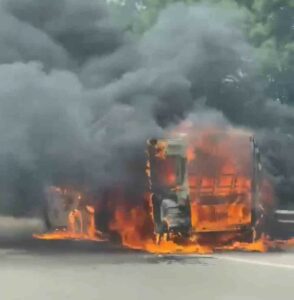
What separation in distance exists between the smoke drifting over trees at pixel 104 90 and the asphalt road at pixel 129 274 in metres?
1.27

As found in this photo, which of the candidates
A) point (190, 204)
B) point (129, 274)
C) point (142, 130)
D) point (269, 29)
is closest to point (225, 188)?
point (190, 204)

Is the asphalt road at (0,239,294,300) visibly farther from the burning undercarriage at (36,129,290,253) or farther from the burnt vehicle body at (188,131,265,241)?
the burnt vehicle body at (188,131,265,241)

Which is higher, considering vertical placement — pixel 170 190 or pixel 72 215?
pixel 170 190

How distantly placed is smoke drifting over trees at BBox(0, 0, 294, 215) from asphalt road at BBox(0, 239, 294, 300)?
4.18ft

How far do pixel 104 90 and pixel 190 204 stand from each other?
249cm

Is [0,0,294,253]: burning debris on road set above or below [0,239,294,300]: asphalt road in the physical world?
above

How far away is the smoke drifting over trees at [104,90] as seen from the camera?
11492 millimetres

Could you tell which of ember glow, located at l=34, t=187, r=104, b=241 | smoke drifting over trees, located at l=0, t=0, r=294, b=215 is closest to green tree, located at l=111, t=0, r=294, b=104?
smoke drifting over trees, located at l=0, t=0, r=294, b=215

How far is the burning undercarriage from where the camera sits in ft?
36.0

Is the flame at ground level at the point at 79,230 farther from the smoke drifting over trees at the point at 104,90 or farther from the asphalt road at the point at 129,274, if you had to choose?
the smoke drifting over trees at the point at 104,90

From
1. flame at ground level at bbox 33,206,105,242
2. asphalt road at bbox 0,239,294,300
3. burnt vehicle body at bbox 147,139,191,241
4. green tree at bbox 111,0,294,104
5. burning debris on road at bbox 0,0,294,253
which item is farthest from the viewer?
green tree at bbox 111,0,294,104

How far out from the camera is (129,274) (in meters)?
9.02

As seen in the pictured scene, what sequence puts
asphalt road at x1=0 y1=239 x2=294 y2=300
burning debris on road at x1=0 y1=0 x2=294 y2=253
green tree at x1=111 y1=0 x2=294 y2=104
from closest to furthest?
1. asphalt road at x1=0 y1=239 x2=294 y2=300
2. burning debris on road at x1=0 y1=0 x2=294 y2=253
3. green tree at x1=111 y1=0 x2=294 y2=104

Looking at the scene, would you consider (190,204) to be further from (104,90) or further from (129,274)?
(104,90)
